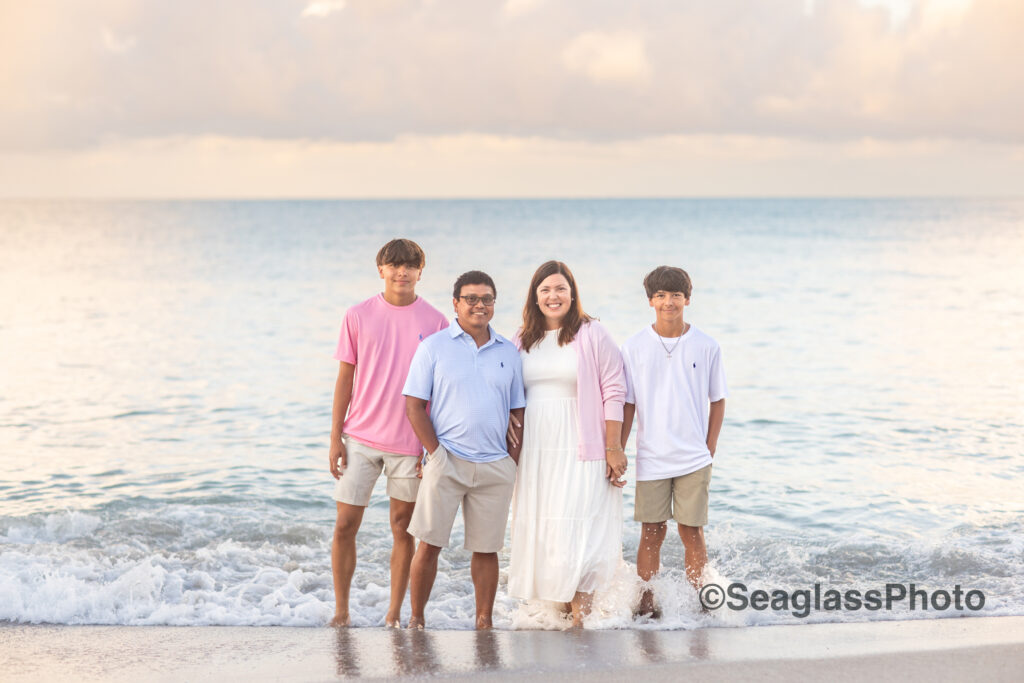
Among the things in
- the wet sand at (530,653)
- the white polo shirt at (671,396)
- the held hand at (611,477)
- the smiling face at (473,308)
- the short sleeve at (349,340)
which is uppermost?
the smiling face at (473,308)

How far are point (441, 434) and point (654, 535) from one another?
1.45 metres

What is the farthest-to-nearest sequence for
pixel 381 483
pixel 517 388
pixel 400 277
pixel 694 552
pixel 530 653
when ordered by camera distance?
pixel 381 483
pixel 694 552
pixel 400 277
pixel 517 388
pixel 530 653

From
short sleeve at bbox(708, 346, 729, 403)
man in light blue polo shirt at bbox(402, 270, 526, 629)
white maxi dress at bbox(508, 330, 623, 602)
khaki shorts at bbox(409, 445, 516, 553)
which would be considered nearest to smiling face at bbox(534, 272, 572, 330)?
white maxi dress at bbox(508, 330, 623, 602)

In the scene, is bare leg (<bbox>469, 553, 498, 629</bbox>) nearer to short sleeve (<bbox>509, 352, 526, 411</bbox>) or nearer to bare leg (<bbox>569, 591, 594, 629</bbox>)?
bare leg (<bbox>569, 591, 594, 629</bbox>)

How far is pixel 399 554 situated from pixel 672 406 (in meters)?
1.75

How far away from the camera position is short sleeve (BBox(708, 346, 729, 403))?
533 centimetres

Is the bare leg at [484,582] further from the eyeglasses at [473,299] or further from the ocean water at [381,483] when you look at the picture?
the eyeglasses at [473,299]

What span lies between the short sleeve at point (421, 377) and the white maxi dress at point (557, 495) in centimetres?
52

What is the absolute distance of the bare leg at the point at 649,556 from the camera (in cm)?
541

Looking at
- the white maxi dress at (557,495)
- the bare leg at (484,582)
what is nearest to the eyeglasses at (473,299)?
the white maxi dress at (557,495)

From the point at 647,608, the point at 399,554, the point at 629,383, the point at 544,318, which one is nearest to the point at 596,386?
the point at 629,383

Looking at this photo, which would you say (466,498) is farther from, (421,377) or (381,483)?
(381,483)

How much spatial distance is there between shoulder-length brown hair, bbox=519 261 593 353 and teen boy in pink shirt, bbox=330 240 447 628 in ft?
1.79

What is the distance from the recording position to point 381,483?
9.32m
